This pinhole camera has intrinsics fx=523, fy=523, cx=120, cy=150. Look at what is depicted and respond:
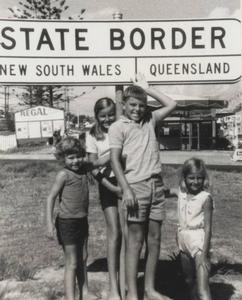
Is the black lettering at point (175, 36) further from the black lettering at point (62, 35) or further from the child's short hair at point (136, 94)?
the black lettering at point (62, 35)

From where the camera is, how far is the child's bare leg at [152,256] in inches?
114

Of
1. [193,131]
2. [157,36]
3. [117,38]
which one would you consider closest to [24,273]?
[117,38]

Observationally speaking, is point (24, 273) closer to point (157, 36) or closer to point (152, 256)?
point (152, 256)

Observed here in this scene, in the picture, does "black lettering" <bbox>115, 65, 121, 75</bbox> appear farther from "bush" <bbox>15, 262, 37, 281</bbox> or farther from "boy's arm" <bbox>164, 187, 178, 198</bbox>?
"bush" <bbox>15, 262, 37, 281</bbox>

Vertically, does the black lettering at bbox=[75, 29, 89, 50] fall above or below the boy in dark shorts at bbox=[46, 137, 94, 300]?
above

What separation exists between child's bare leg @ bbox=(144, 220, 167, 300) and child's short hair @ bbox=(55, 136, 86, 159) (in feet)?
1.94

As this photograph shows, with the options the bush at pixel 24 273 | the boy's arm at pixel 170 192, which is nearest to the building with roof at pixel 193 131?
the bush at pixel 24 273

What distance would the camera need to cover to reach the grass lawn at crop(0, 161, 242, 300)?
11.4 ft

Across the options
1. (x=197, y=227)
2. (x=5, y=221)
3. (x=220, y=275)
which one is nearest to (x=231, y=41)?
(x=197, y=227)

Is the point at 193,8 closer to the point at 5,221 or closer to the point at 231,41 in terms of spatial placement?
the point at 231,41

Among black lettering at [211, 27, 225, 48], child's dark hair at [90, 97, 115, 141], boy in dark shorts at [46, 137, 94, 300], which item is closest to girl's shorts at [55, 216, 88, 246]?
boy in dark shorts at [46, 137, 94, 300]

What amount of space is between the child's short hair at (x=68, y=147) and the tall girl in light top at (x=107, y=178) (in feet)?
0.40

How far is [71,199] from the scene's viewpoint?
297 cm

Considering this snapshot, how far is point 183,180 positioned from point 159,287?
92 cm
